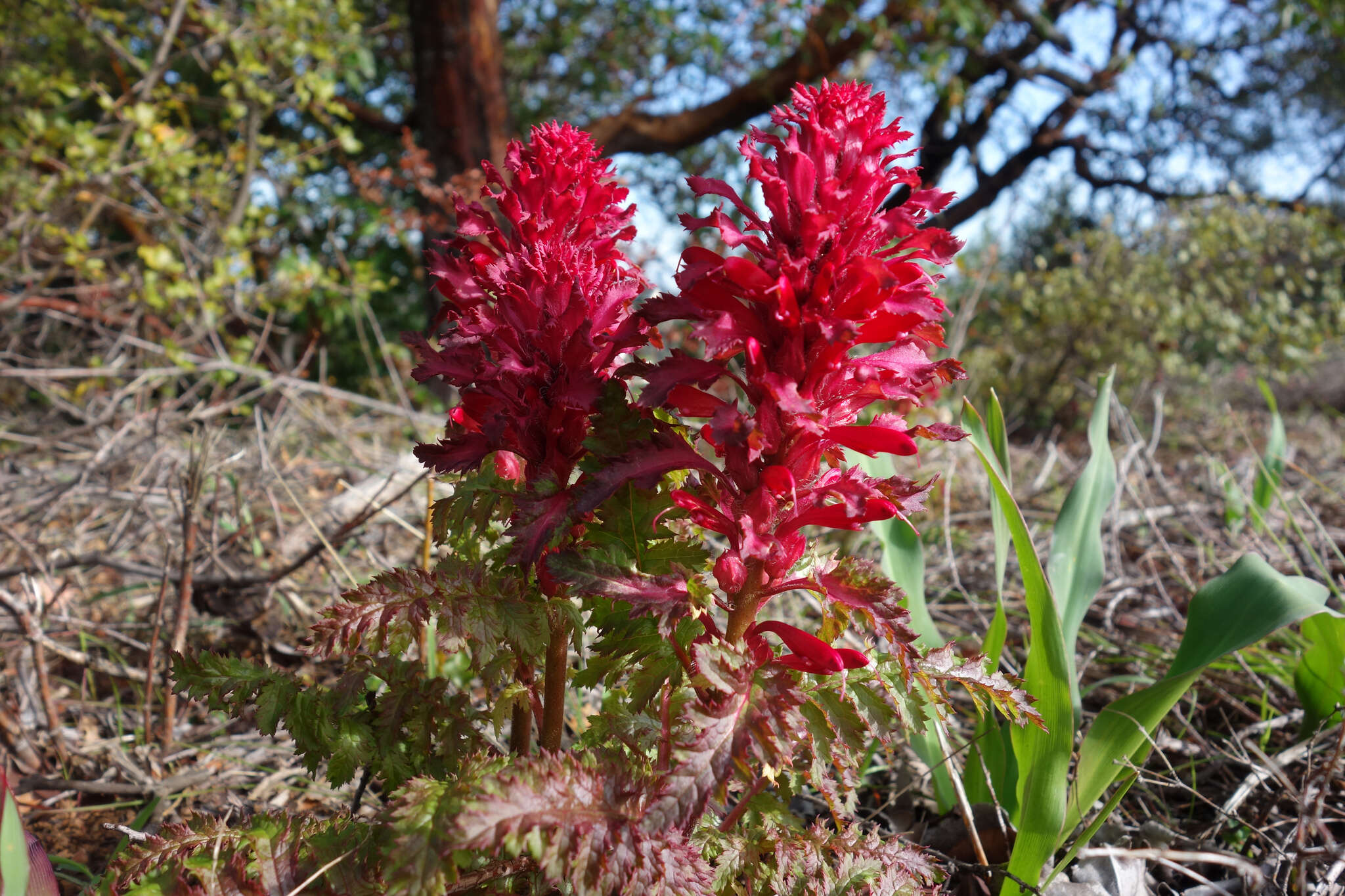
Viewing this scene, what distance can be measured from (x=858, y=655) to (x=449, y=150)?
4.65 metres

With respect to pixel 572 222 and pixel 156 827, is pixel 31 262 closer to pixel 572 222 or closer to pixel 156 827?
pixel 156 827

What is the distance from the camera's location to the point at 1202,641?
1062 millimetres

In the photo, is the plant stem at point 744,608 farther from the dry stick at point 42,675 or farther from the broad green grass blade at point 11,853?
the dry stick at point 42,675

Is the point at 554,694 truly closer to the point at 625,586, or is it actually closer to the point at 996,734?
the point at 625,586

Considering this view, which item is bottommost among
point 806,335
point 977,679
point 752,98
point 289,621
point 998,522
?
point 289,621

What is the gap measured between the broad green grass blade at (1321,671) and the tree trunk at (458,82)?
14.4ft

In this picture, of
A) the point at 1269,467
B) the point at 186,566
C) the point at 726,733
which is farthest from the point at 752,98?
the point at 726,733

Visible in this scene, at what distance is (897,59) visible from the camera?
5770mm

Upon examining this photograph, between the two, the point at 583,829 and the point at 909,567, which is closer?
the point at 583,829

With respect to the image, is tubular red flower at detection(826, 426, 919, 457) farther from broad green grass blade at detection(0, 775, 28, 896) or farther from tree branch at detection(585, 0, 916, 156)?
tree branch at detection(585, 0, 916, 156)

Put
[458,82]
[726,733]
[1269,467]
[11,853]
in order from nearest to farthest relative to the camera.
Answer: [11,853], [726,733], [1269,467], [458,82]

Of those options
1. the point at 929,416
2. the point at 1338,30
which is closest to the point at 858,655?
the point at 929,416

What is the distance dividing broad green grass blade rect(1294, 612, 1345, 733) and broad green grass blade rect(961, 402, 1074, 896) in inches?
17.5

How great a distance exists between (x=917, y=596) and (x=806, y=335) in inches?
29.3
